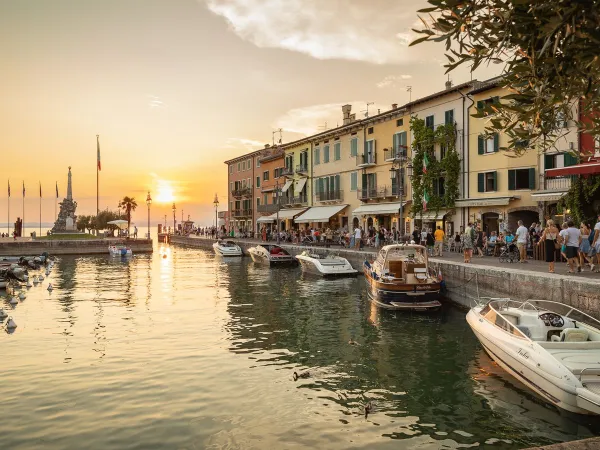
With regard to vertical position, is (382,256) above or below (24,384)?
above

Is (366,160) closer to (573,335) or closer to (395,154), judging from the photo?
(395,154)

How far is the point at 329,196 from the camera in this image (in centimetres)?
5075

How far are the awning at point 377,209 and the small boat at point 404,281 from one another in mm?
18607

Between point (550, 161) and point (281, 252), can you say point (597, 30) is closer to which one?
point (550, 161)

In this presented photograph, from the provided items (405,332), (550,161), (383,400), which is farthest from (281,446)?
(550,161)

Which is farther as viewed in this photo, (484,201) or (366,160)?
(366,160)

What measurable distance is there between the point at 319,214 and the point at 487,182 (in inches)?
791

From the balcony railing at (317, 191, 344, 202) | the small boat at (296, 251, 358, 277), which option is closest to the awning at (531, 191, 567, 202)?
the small boat at (296, 251, 358, 277)

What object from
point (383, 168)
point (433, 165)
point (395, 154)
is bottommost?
point (433, 165)

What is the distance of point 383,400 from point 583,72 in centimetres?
680

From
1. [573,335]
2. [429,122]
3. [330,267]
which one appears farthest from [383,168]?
[573,335]

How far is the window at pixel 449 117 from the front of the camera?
36.1 metres

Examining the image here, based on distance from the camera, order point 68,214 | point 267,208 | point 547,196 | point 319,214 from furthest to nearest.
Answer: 1. point 68,214
2. point 267,208
3. point 319,214
4. point 547,196

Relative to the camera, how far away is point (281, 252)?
130 feet
